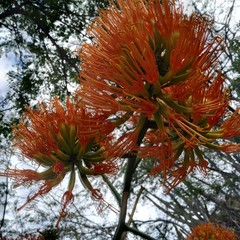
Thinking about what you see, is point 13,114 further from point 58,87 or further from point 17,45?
point 17,45

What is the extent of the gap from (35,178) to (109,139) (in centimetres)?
35

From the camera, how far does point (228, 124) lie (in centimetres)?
140

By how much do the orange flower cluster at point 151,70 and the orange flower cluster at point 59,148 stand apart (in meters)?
0.22

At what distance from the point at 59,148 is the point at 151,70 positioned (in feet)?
1.76

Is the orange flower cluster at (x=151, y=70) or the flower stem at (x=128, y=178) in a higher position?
the orange flower cluster at (x=151, y=70)

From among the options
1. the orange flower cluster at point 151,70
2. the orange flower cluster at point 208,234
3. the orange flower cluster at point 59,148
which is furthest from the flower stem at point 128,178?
the orange flower cluster at point 208,234

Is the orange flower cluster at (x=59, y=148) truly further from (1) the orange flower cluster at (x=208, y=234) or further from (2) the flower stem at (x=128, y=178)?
(1) the orange flower cluster at (x=208, y=234)

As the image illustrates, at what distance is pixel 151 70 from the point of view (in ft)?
3.64

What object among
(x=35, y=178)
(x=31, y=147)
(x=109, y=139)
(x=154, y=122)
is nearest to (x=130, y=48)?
(x=154, y=122)

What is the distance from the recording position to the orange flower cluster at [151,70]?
1139mm

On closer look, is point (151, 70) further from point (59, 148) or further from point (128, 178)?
point (59, 148)

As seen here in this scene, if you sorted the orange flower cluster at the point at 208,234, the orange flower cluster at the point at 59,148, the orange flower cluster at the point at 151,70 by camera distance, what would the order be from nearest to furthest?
1. the orange flower cluster at the point at 151,70
2. the orange flower cluster at the point at 59,148
3. the orange flower cluster at the point at 208,234

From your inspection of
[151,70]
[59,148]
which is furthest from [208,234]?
[151,70]

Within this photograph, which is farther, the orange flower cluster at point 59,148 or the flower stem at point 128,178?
the orange flower cluster at point 59,148
